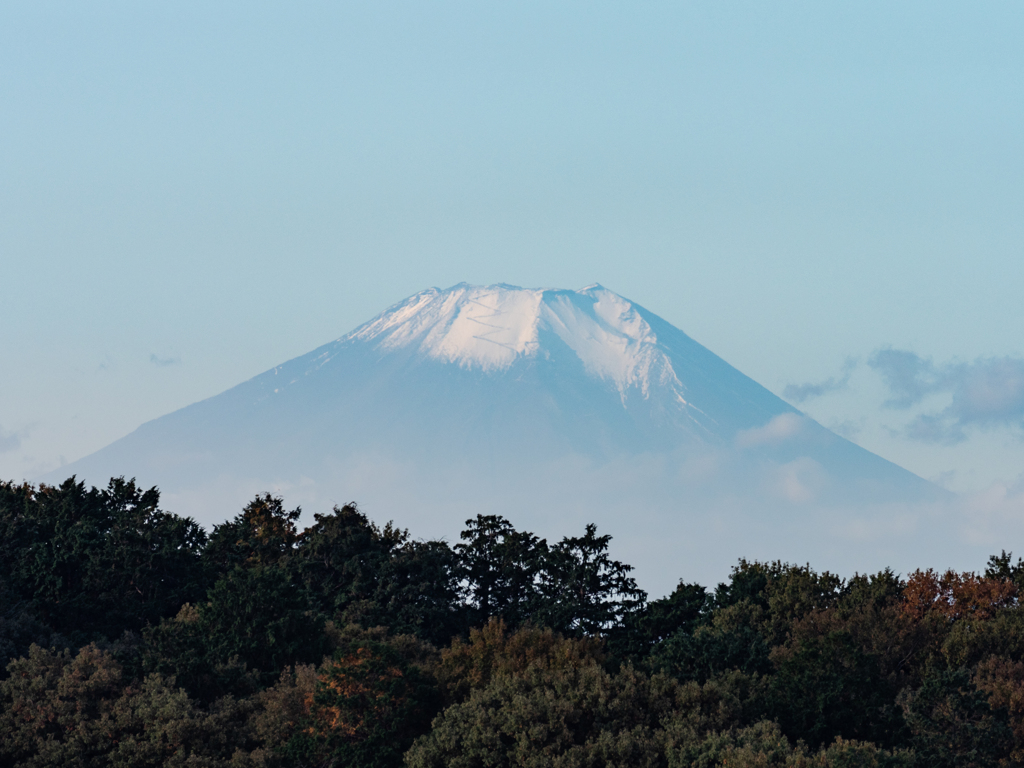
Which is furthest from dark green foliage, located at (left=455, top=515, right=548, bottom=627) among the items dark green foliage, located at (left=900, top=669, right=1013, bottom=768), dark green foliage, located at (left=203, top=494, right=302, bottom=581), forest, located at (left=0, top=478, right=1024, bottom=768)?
dark green foliage, located at (left=900, top=669, right=1013, bottom=768)

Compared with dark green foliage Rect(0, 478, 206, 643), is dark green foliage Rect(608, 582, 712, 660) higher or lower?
lower

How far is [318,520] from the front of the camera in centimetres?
5991

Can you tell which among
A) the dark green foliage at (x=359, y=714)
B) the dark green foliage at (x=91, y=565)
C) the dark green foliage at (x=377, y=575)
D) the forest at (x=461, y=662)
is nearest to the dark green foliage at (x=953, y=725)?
the forest at (x=461, y=662)

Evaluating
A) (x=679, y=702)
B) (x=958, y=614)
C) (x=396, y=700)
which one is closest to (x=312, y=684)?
(x=396, y=700)

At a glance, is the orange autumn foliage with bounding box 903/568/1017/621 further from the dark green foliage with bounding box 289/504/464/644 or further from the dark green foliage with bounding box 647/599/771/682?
the dark green foliage with bounding box 289/504/464/644

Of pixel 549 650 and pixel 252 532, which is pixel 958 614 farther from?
pixel 252 532

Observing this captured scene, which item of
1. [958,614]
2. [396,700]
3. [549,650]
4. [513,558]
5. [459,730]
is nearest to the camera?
[459,730]

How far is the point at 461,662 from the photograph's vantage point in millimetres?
39562

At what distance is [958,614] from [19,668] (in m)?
36.1

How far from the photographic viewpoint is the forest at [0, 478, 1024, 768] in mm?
34125

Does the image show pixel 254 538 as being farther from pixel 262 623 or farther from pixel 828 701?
pixel 828 701

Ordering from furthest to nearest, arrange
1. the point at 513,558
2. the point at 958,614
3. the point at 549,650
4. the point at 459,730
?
1. the point at 513,558
2. the point at 958,614
3. the point at 549,650
4. the point at 459,730

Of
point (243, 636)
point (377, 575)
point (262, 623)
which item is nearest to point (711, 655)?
point (262, 623)

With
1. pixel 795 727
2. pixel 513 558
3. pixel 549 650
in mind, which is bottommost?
pixel 795 727
